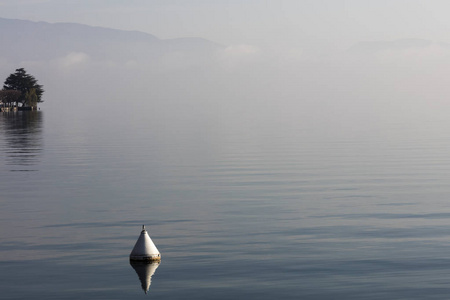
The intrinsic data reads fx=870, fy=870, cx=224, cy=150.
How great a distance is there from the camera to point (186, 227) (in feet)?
91.9

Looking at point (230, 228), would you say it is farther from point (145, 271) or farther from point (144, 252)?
point (145, 271)

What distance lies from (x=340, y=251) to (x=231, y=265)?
11.7 ft

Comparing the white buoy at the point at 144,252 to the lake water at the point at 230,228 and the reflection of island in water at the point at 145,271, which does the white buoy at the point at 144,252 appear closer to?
the reflection of island in water at the point at 145,271

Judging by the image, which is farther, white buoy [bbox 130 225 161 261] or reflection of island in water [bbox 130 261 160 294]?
white buoy [bbox 130 225 161 261]

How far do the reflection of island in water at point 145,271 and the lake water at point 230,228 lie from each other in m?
0.10

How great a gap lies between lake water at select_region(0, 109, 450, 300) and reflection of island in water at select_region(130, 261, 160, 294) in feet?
0.32

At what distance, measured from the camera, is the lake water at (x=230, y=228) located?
19.5 meters

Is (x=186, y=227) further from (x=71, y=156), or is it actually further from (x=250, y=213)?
(x=71, y=156)

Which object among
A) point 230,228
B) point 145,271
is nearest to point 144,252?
point 145,271

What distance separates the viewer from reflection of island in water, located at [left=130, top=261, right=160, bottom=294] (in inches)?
771

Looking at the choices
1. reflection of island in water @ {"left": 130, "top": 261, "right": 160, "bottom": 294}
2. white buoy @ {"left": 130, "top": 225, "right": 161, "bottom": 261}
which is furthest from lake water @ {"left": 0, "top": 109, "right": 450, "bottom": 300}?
white buoy @ {"left": 130, "top": 225, "right": 161, "bottom": 261}

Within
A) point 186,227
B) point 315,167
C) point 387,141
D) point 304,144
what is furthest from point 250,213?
point 387,141

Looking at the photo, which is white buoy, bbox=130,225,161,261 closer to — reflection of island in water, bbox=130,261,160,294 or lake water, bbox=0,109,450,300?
reflection of island in water, bbox=130,261,160,294

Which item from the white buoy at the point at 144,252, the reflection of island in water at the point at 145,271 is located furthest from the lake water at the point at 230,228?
the white buoy at the point at 144,252
